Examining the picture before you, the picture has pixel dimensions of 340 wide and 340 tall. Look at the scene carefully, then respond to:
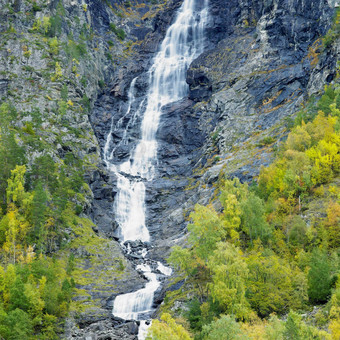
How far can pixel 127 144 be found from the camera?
115m

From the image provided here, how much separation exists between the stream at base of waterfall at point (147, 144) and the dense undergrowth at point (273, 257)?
27.2 ft

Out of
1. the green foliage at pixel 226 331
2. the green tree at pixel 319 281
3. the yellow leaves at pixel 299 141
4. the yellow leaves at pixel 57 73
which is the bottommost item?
the green foliage at pixel 226 331

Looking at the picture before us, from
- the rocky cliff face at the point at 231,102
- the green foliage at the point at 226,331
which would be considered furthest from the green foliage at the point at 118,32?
the green foliage at the point at 226,331

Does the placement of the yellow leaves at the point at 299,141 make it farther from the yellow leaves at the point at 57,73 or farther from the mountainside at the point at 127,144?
the yellow leaves at the point at 57,73

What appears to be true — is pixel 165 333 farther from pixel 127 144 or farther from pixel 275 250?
pixel 127 144

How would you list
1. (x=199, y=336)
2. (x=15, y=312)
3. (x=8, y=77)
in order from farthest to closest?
(x=8, y=77), (x=15, y=312), (x=199, y=336)

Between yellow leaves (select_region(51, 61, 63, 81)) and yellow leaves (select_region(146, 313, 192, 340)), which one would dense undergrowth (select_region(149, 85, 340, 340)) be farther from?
yellow leaves (select_region(51, 61, 63, 81))

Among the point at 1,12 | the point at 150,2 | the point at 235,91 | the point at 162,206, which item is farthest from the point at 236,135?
the point at 150,2

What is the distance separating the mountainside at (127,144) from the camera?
51219 millimetres

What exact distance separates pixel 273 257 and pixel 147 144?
72.8m

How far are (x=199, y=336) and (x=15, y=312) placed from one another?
2245 cm

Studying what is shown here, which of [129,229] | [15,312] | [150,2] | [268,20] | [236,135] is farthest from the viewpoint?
[150,2]

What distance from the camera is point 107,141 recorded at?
386 feet

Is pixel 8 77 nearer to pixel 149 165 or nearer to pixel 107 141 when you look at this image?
pixel 107 141
